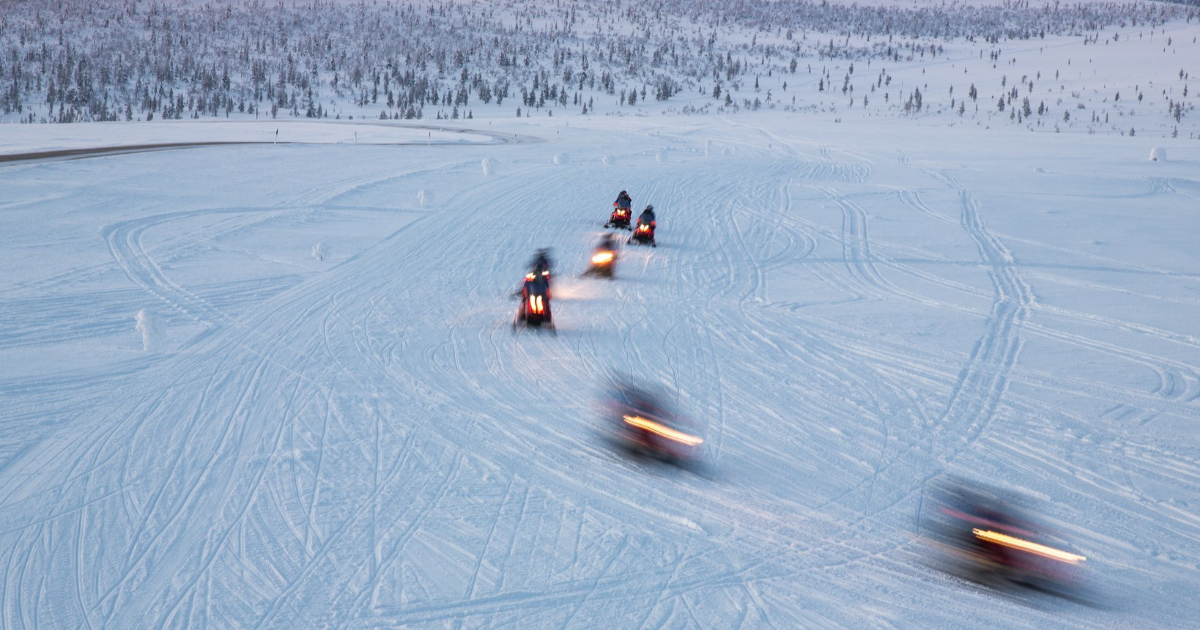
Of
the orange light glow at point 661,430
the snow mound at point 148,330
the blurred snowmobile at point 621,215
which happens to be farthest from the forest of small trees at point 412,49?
the orange light glow at point 661,430

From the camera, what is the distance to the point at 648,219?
18453 mm

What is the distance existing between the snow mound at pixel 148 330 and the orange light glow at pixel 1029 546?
33.7 feet

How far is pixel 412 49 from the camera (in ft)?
293

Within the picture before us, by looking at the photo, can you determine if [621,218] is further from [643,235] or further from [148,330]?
[148,330]

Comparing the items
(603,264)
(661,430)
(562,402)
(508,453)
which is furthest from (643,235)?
(508,453)

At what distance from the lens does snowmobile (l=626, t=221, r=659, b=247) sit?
1853cm

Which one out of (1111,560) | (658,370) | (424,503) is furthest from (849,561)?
(658,370)

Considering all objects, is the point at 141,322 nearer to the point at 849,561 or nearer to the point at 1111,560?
the point at 849,561

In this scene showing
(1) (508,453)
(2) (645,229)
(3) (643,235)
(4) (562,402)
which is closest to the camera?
(1) (508,453)

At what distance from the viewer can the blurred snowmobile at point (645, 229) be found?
18438mm

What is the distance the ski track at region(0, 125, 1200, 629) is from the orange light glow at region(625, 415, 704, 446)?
0.83 ft

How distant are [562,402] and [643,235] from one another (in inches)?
377

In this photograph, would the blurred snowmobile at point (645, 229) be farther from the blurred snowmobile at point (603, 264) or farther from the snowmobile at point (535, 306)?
the snowmobile at point (535, 306)

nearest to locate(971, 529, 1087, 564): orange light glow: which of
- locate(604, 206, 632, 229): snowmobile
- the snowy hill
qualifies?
the snowy hill
